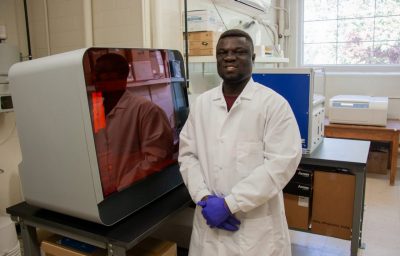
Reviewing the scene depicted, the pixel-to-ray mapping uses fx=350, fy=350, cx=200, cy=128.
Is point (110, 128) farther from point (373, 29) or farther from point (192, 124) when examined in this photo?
point (373, 29)

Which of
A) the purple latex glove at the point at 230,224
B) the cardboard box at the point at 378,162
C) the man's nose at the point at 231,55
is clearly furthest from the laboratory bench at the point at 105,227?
the cardboard box at the point at 378,162

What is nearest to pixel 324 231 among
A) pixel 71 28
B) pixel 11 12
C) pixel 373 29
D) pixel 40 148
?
pixel 40 148

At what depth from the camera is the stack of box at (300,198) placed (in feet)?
7.44

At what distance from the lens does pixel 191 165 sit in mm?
1536

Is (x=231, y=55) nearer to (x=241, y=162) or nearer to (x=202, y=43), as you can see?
(x=241, y=162)

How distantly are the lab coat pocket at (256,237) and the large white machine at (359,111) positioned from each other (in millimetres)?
2934

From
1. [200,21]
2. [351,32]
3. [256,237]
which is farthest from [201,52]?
[351,32]

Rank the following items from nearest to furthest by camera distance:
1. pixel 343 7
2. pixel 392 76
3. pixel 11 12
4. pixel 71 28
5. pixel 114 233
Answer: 1. pixel 114 233
2. pixel 11 12
3. pixel 71 28
4. pixel 392 76
5. pixel 343 7

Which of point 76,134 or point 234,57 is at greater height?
point 234,57

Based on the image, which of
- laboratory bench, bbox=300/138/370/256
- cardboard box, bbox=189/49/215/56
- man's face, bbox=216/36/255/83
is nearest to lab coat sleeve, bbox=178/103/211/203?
man's face, bbox=216/36/255/83

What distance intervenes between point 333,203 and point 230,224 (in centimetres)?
108

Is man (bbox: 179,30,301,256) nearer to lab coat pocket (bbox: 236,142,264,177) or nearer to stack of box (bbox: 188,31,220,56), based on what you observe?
lab coat pocket (bbox: 236,142,264,177)

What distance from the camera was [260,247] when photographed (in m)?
1.44

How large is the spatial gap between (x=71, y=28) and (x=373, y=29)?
383 cm
